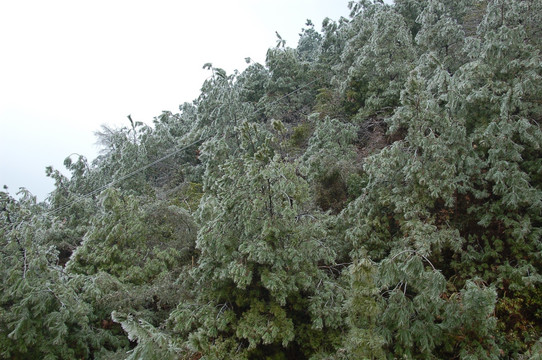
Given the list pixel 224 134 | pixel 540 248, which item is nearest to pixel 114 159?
pixel 224 134

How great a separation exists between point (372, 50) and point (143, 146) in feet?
24.5

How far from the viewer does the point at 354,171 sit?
7.82 m

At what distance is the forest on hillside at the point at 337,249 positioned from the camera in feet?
13.8

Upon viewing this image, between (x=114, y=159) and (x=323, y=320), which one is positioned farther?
(x=114, y=159)

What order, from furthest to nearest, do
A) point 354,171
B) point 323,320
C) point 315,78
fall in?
1. point 315,78
2. point 354,171
3. point 323,320

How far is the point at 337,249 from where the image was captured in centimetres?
634

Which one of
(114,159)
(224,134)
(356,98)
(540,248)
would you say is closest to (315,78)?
(356,98)

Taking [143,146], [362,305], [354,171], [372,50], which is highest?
[143,146]

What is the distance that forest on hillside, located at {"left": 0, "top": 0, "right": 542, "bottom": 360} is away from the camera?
421 cm

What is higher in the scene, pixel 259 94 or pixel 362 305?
pixel 259 94

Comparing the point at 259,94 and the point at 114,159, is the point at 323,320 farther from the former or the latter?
the point at 259,94

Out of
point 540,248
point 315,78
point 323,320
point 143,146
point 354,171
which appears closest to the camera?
point 323,320

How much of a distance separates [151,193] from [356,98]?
682 centimetres

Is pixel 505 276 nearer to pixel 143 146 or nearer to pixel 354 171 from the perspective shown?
pixel 354 171
